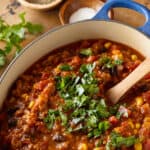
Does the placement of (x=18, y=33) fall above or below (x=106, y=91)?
above

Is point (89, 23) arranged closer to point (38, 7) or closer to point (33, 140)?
point (38, 7)

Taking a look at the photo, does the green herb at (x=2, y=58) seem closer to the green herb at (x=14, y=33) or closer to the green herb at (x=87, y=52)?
the green herb at (x=14, y=33)

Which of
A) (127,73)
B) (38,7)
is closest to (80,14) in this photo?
(38,7)

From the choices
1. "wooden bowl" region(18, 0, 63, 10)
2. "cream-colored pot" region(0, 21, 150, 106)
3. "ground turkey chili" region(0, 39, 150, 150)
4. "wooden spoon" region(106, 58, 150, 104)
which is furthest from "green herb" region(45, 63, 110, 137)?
"wooden bowl" region(18, 0, 63, 10)

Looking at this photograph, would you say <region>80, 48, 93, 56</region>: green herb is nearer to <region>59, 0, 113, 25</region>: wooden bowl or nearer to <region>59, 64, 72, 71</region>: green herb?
<region>59, 64, 72, 71</region>: green herb

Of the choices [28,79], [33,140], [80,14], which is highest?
[80,14]

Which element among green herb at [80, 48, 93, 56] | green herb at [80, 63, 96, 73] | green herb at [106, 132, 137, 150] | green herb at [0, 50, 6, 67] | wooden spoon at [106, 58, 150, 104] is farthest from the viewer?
green herb at [0, 50, 6, 67]
